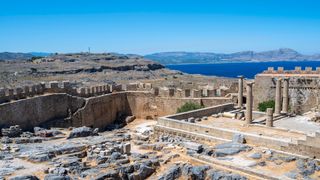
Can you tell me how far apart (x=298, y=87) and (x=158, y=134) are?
13491 millimetres

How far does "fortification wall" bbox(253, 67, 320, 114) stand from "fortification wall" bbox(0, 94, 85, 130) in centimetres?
1475

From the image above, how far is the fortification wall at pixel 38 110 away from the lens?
24331 millimetres

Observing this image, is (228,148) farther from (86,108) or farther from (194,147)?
(86,108)

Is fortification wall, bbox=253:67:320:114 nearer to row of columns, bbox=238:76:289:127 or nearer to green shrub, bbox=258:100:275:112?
green shrub, bbox=258:100:275:112

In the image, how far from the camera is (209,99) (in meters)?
32.2

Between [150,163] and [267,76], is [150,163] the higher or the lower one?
the lower one

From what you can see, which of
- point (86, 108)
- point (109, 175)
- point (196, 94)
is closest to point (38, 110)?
point (86, 108)

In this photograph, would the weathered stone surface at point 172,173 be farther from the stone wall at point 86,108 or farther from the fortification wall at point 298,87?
the fortification wall at point 298,87

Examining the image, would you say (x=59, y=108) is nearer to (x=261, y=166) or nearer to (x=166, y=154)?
(x=166, y=154)

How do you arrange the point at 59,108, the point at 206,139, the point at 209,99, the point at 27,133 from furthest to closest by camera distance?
1. the point at 209,99
2. the point at 59,108
3. the point at 27,133
4. the point at 206,139

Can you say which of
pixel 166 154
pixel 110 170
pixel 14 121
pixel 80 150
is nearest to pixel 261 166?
pixel 166 154

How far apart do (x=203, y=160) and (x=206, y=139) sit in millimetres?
3681

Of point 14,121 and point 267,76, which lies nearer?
point 14,121

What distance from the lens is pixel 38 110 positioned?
26.9 m
